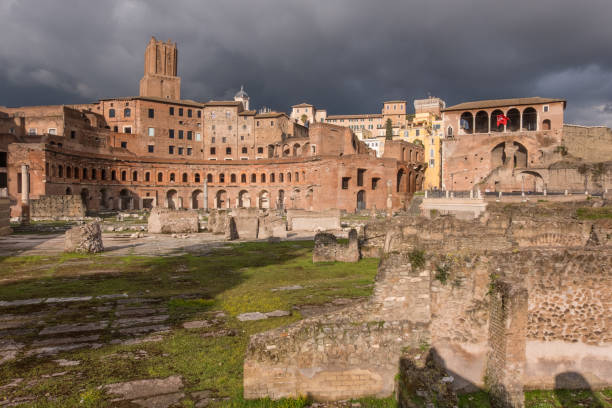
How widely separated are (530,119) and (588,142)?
771 centimetres

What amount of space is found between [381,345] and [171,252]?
15671 millimetres

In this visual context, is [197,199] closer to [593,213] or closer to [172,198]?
[172,198]

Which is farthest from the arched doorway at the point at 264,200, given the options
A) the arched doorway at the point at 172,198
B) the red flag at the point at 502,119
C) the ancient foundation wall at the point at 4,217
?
the ancient foundation wall at the point at 4,217

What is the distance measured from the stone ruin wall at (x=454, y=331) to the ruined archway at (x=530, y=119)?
52.0 m

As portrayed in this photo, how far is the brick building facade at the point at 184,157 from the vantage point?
171 feet

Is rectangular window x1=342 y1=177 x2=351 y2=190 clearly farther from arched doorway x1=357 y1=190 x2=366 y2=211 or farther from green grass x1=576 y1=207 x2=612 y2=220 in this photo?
green grass x1=576 y1=207 x2=612 y2=220

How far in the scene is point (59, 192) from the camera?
47406 millimetres

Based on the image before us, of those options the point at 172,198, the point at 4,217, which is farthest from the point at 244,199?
the point at 4,217

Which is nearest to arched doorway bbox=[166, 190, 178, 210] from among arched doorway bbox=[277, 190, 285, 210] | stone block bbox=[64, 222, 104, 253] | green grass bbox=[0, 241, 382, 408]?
arched doorway bbox=[277, 190, 285, 210]

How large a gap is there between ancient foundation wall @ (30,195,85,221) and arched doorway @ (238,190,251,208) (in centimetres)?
2880

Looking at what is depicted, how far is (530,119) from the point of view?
52.5 m

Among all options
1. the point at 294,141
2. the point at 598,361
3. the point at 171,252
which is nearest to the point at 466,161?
the point at 294,141

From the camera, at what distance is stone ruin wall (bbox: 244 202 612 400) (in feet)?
19.3

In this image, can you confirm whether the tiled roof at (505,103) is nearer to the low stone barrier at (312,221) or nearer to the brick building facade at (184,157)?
the brick building facade at (184,157)
